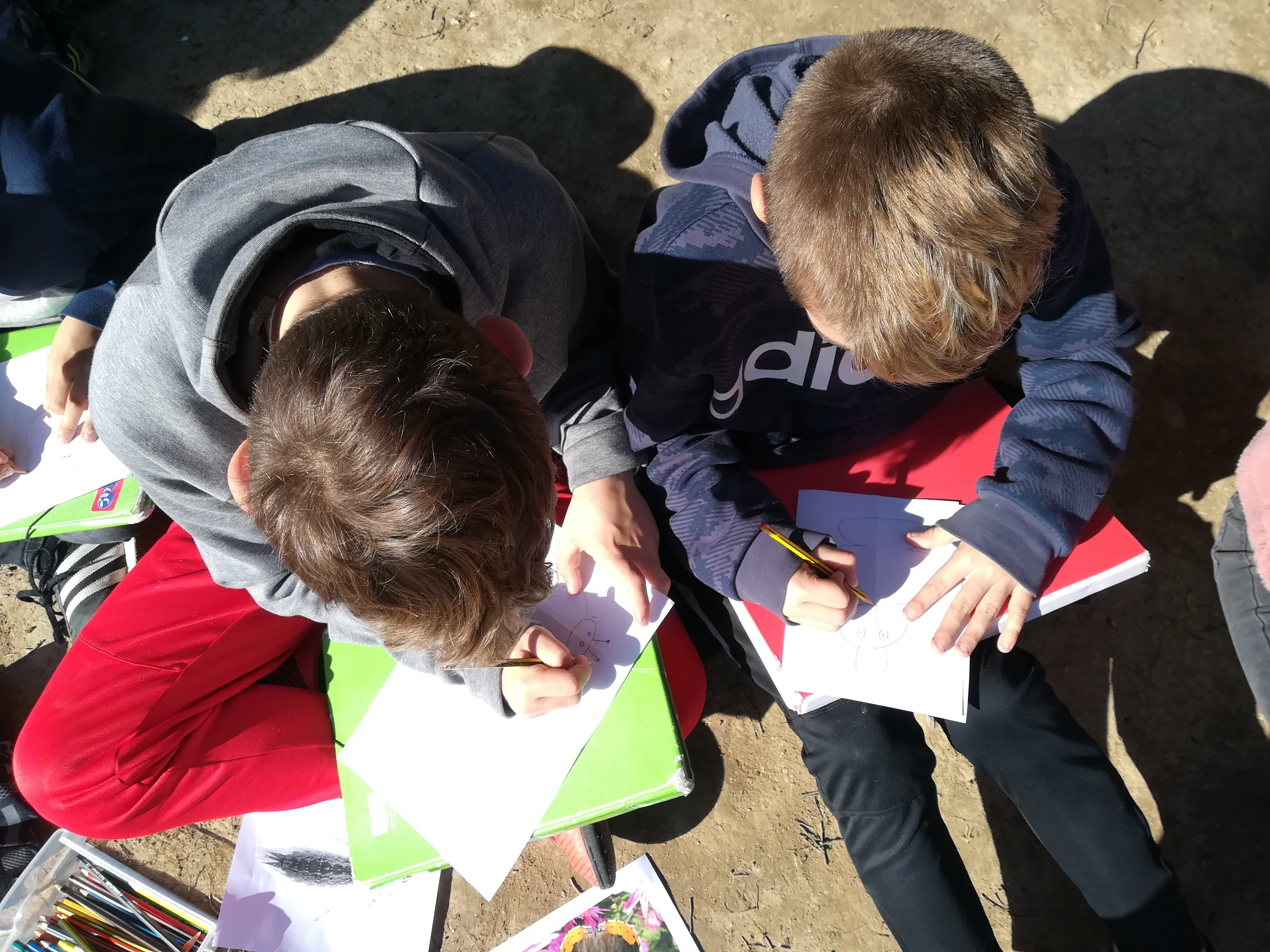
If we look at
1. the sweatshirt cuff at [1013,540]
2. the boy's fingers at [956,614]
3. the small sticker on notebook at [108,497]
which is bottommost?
the boy's fingers at [956,614]

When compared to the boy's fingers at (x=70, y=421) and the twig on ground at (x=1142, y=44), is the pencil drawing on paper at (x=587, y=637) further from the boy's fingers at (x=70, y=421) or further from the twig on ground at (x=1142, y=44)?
the twig on ground at (x=1142, y=44)

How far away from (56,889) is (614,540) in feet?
4.32

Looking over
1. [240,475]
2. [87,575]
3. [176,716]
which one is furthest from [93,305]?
[240,475]

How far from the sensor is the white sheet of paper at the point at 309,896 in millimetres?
1344

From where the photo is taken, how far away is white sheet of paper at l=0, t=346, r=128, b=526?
4.04 ft

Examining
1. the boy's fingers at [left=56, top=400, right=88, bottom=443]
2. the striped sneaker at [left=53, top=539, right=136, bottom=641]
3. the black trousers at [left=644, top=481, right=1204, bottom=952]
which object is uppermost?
the boy's fingers at [left=56, top=400, right=88, bottom=443]

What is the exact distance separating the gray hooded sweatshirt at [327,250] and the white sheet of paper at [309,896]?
1.64 ft

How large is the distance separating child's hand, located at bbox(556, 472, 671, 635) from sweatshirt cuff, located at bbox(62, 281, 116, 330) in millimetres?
880

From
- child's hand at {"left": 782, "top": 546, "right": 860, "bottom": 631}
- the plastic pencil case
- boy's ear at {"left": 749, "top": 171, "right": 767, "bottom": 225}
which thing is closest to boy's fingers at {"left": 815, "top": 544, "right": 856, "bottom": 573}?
child's hand at {"left": 782, "top": 546, "right": 860, "bottom": 631}

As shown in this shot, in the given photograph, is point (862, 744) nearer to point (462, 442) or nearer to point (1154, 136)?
point (462, 442)

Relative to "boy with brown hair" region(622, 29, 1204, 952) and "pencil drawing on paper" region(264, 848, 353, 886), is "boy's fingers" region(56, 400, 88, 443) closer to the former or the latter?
"pencil drawing on paper" region(264, 848, 353, 886)

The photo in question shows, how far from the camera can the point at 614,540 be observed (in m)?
1.08

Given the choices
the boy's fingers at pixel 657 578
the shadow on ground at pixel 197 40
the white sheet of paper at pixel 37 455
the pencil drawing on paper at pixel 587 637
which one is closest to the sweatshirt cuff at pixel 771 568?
the boy's fingers at pixel 657 578

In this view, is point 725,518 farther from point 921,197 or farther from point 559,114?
point 559,114
